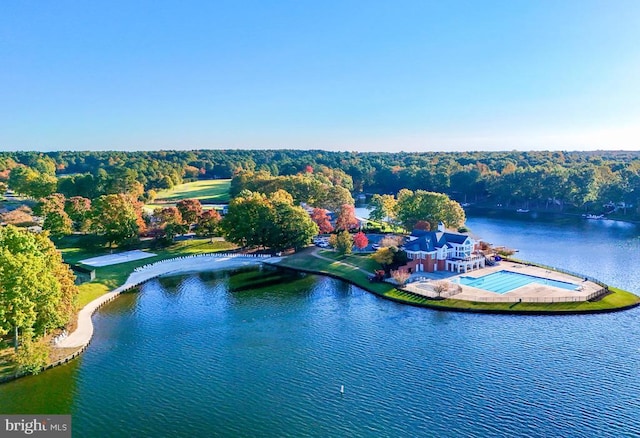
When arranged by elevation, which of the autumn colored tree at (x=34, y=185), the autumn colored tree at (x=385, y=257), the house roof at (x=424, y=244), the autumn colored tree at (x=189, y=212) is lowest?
the autumn colored tree at (x=385, y=257)

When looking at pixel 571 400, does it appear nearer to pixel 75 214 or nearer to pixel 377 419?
pixel 377 419

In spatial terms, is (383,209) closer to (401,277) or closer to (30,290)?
(401,277)

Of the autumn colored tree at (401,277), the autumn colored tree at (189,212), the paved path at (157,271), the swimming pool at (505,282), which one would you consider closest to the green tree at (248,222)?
the paved path at (157,271)

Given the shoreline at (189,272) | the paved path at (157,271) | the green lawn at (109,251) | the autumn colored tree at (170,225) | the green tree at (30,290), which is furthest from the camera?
the autumn colored tree at (170,225)

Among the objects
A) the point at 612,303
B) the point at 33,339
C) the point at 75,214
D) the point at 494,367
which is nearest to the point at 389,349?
the point at 494,367

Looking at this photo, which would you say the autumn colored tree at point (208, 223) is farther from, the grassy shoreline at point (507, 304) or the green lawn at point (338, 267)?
the grassy shoreline at point (507, 304)

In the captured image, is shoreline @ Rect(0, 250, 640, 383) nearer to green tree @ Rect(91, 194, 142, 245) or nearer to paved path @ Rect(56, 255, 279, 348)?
paved path @ Rect(56, 255, 279, 348)
